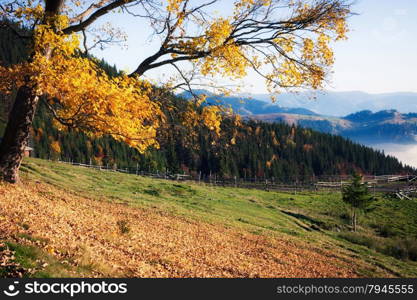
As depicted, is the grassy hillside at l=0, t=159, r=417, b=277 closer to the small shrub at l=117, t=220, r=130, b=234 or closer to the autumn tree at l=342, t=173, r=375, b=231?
the small shrub at l=117, t=220, r=130, b=234

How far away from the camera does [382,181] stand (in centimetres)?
11756

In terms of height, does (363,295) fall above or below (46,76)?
below

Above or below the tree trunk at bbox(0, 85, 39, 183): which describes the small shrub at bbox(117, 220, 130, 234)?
below

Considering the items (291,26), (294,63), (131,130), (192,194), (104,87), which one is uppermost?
(291,26)

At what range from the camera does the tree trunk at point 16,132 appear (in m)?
15.0

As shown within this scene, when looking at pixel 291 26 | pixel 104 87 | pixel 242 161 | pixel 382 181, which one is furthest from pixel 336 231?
pixel 242 161

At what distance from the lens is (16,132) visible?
600 inches

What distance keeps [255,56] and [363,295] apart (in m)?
10.3

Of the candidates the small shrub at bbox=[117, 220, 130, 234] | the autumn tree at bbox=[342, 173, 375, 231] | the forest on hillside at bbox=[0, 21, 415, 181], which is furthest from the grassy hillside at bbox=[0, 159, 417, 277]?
the forest on hillside at bbox=[0, 21, 415, 181]

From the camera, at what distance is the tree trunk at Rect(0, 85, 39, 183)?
1496 cm

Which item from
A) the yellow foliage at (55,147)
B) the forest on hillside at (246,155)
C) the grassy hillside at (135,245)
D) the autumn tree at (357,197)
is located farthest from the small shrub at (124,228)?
the yellow foliage at (55,147)

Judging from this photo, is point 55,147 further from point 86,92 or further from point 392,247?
point 86,92

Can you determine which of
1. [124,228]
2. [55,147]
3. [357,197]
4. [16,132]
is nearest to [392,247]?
[357,197]

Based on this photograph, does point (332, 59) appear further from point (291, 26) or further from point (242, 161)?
point (242, 161)
